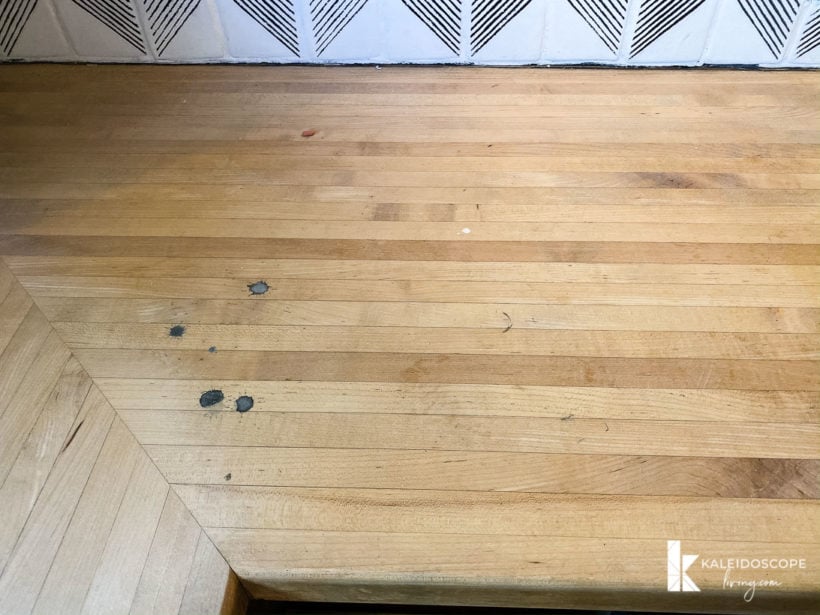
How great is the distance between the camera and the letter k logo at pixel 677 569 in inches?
39.7

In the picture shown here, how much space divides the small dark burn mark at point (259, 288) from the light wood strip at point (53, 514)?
0.44 meters

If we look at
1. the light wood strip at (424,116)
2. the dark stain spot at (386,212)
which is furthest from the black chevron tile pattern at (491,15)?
the dark stain spot at (386,212)

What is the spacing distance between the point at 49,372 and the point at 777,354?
166 centimetres

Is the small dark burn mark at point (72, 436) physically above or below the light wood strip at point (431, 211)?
below

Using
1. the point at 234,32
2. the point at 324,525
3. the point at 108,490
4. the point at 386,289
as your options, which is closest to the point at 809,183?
the point at 386,289

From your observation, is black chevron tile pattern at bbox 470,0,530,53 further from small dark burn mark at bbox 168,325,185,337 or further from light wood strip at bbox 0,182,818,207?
small dark burn mark at bbox 168,325,185,337

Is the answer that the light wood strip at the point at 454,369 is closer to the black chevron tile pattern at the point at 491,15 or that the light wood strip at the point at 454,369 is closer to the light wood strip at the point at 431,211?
the light wood strip at the point at 431,211

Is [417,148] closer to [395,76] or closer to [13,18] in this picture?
[395,76]

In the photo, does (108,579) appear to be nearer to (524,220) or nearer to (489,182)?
(524,220)

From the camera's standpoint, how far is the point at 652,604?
1058 millimetres

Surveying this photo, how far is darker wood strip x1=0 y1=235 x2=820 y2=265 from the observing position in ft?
5.15

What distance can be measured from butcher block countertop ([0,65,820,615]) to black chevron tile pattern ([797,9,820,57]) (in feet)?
1.34

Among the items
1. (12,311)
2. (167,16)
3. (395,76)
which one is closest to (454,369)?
(12,311)

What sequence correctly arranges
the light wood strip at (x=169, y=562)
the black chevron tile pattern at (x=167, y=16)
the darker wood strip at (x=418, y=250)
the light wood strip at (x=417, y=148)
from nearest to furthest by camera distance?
1. the light wood strip at (x=169, y=562)
2. the darker wood strip at (x=418, y=250)
3. the light wood strip at (x=417, y=148)
4. the black chevron tile pattern at (x=167, y=16)
